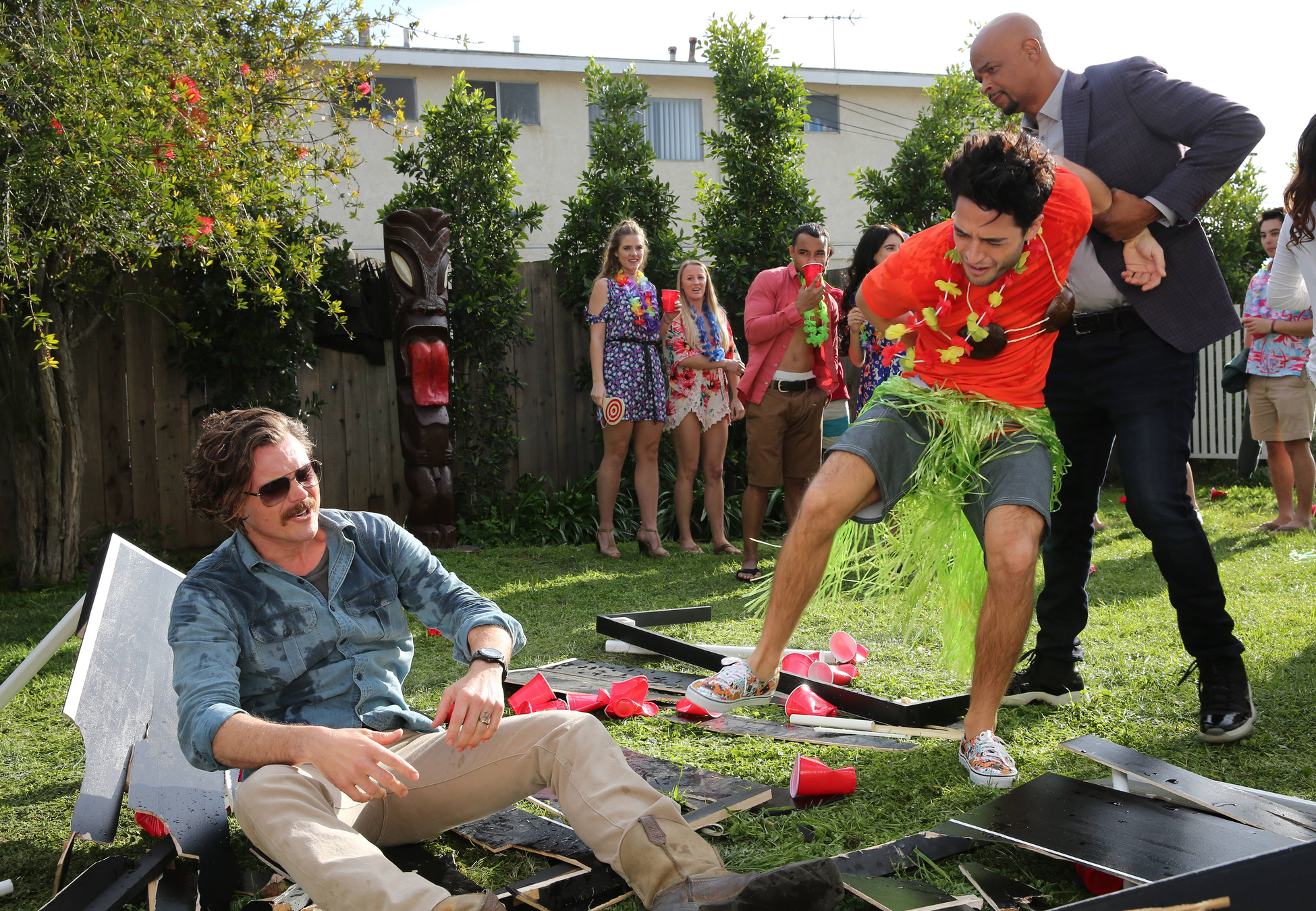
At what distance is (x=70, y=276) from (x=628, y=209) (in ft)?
12.7

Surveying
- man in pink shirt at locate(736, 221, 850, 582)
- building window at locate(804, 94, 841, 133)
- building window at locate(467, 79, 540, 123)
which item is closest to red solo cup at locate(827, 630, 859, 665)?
man in pink shirt at locate(736, 221, 850, 582)

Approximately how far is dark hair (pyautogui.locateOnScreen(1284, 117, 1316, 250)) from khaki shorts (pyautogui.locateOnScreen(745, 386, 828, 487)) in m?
3.03

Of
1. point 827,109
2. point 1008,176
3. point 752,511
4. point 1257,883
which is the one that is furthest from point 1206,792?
point 827,109

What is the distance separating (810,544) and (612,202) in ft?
18.8

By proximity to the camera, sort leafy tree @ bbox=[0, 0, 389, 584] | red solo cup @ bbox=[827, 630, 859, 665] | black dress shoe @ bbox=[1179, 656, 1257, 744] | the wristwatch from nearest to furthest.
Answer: the wristwatch < black dress shoe @ bbox=[1179, 656, 1257, 744] < red solo cup @ bbox=[827, 630, 859, 665] < leafy tree @ bbox=[0, 0, 389, 584]

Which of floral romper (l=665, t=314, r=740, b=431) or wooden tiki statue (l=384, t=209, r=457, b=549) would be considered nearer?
floral romper (l=665, t=314, r=740, b=431)

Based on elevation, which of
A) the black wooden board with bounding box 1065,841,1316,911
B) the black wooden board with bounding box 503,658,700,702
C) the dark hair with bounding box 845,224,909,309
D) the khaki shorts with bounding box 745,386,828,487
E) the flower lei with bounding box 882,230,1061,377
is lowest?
the black wooden board with bounding box 503,658,700,702

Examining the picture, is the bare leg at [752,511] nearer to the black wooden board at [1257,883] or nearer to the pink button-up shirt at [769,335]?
the pink button-up shirt at [769,335]

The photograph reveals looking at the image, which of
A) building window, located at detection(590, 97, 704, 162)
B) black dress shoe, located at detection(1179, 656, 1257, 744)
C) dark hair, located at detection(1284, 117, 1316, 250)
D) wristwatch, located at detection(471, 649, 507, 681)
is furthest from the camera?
building window, located at detection(590, 97, 704, 162)

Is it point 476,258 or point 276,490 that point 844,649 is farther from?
point 476,258

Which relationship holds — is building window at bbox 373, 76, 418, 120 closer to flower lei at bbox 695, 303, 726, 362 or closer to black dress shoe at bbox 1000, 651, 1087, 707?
flower lei at bbox 695, 303, 726, 362

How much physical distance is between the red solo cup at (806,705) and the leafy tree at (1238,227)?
837cm

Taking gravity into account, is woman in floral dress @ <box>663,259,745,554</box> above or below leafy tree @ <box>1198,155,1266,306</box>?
below

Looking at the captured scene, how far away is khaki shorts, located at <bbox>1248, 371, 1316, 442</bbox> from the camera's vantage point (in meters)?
5.84
